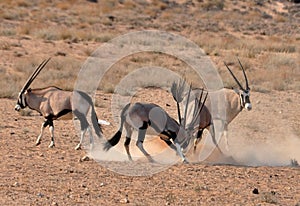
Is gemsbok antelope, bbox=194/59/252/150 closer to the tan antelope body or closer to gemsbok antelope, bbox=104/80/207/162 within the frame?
the tan antelope body

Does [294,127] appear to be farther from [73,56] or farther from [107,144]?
[73,56]

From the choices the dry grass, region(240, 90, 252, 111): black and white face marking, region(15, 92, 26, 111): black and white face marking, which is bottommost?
the dry grass

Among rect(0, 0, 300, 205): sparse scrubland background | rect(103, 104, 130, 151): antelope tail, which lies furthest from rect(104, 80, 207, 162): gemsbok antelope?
rect(0, 0, 300, 205): sparse scrubland background

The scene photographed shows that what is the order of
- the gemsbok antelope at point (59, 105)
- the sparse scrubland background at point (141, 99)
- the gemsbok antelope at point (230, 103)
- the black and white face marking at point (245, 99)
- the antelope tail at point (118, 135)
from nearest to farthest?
the sparse scrubland background at point (141, 99) → the antelope tail at point (118, 135) → the gemsbok antelope at point (59, 105) → the gemsbok antelope at point (230, 103) → the black and white face marking at point (245, 99)

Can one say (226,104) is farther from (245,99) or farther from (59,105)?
(59,105)

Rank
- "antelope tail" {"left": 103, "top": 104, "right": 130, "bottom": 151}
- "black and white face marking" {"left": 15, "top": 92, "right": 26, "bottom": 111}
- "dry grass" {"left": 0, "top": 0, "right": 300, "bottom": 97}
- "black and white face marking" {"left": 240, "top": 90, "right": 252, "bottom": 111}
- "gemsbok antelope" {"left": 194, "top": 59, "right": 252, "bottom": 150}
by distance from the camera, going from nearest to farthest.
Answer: "antelope tail" {"left": 103, "top": 104, "right": 130, "bottom": 151} < "black and white face marking" {"left": 15, "top": 92, "right": 26, "bottom": 111} < "gemsbok antelope" {"left": 194, "top": 59, "right": 252, "bottom": 150} < "black and white face marking" {"left": 240, "top": 90, "right": 252, "bottom": 111} < "dry grass" {"left": 0, "top": 0, "right": 300, "bottom": 97}

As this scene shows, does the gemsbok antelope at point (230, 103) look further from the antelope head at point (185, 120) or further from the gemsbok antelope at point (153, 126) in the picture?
the gemsbok antelope at point (153, 126)

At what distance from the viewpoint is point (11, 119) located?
13930 millimetres

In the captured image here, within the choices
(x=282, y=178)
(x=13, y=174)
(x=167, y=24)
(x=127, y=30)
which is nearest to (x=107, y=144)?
(x=13, y=174)

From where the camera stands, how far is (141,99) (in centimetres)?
1750

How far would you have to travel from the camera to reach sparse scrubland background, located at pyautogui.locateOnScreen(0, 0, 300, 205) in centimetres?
863

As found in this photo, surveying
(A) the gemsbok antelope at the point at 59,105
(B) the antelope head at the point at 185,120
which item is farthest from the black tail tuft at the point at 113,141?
(B) the antelope head at the point at 185,120

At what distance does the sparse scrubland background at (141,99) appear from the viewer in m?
8.63

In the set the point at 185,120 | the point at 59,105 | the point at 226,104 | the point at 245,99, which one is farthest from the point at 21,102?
the point at 245,99
